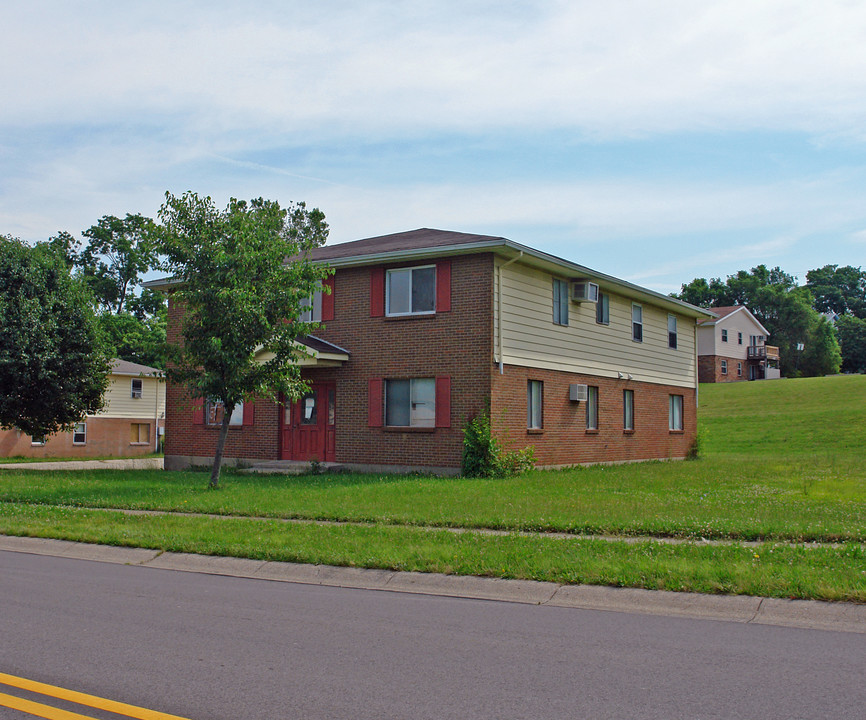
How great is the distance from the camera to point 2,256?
25.0 metres

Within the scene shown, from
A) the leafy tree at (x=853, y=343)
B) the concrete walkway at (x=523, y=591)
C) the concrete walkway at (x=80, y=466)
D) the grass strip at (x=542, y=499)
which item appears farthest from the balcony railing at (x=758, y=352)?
the concrete walkway at (x=523, y=591)

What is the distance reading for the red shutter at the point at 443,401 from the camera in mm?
21109

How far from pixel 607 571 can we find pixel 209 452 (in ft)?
59.6

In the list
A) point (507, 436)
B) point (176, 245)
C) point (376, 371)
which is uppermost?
point (176, 245)

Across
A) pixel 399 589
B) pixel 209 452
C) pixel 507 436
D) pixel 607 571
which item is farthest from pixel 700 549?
pixel 209 452

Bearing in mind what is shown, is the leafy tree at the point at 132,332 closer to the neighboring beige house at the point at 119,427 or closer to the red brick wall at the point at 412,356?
the neighboring beige house at the point at 119,427

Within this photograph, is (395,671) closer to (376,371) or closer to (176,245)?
(176,245)

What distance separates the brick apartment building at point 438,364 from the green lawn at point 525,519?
5.00 ft

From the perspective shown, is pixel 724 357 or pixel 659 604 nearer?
pixel 659 604

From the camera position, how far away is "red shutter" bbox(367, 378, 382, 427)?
22.0 metres

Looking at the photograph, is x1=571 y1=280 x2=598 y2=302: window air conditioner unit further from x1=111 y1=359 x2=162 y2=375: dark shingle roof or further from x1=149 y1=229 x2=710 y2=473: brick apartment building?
x1=111 y1=359 x2=162 y2=375: dark shingle roof

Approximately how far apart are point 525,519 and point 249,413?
13644 millimetres

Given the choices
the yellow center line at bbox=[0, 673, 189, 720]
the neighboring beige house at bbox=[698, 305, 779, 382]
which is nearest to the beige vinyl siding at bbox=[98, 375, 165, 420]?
the yellow center line at bbox=[0, 673, 189, 720]

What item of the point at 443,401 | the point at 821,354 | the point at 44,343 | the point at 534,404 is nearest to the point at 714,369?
the point at 821,354
